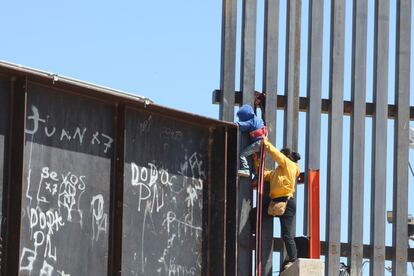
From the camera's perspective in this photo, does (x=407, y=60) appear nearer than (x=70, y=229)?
No

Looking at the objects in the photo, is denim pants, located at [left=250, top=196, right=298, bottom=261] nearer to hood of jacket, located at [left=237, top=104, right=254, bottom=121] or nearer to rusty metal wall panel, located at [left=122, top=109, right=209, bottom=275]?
hood of jacket, located at [left=237, top=104, right=254, bottom=121]

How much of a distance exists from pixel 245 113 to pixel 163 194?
3.42 m

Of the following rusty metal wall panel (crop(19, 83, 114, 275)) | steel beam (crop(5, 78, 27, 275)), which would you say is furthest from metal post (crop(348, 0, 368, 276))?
steel beam (crop(5, 78, 27, 275))

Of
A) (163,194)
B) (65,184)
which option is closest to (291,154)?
(163,194)

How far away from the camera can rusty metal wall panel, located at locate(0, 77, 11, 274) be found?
1055 centimetres

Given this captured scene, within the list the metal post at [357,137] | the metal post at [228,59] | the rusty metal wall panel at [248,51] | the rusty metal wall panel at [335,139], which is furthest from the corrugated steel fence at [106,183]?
the metal post at [357,137]

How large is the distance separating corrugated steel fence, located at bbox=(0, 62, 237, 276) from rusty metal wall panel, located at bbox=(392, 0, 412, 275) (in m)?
4.76

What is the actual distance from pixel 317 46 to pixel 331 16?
1.69 ft

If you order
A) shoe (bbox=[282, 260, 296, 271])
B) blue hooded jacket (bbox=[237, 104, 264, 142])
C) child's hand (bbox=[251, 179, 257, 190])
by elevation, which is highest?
blue hooded jacket (bbox=[237, 104, 264, 142])

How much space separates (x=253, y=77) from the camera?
650 inches

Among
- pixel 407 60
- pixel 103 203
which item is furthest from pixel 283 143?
pixel 103 203

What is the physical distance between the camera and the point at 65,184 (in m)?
11.1

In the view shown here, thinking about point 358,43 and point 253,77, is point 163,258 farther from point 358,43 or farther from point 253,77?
point 358,43

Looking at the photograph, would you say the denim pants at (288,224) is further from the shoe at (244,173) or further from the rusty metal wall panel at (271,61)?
the rusty metal wall panel at (271,61)
